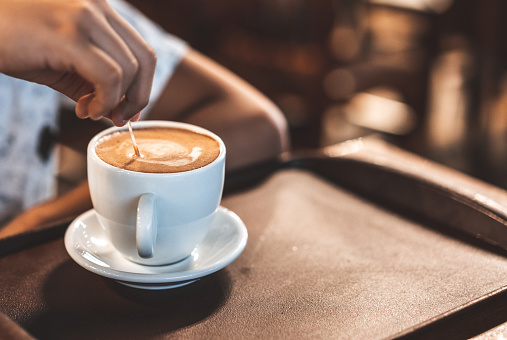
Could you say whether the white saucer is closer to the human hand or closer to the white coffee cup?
the white coffee cup

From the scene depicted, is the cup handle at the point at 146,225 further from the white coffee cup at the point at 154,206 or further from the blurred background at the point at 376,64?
the blurred background at the point at 376,64

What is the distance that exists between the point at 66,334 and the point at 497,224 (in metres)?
0.52

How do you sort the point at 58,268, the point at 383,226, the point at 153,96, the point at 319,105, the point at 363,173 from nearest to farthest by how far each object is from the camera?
the point at 58,268, the point at 383,226, the point at 363,173, the point at 153,96, the point at 319,105

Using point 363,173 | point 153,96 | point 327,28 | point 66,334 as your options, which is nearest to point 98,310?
point 66,334

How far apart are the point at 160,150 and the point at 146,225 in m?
0.11

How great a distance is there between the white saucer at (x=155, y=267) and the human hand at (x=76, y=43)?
15 centimetres

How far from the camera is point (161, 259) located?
0.61 m

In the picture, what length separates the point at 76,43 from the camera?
1.65 ft

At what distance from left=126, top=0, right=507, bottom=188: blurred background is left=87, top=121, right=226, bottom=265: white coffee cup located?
206cm

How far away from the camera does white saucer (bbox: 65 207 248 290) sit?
0.56 meters

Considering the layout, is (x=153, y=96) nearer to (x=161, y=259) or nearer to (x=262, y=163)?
(x=262, y=163)

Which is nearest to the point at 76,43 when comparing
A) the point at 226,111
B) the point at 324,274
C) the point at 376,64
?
the point at 324,274

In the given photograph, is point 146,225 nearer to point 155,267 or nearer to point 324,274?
point 155,267

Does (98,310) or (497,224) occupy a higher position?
(497,224)
